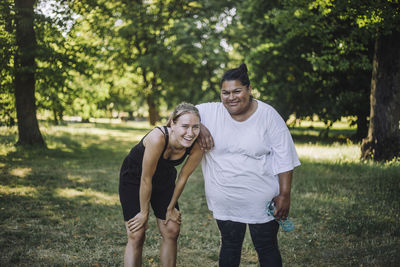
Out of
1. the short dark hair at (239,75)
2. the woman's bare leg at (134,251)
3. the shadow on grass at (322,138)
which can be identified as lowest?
the shadow on grass at (322,138)

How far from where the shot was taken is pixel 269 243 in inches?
124

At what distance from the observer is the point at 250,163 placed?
3.07 meters

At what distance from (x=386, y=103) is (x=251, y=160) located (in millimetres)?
7915

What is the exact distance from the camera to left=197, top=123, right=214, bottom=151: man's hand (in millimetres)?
3123

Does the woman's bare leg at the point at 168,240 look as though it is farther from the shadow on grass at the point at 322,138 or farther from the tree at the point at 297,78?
the tree at the point at 297,78

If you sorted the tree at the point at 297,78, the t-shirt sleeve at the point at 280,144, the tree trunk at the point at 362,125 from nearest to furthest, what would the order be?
the t-shirt sleeve at the point at 280,144 → the tree at the point at 297,78 → the tree trunk at the point at 362,125

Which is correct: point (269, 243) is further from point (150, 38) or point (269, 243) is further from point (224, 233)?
point (150, 38)

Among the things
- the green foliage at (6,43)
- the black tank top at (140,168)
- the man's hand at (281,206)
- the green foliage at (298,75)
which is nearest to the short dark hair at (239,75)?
the black tank top at (140,168)

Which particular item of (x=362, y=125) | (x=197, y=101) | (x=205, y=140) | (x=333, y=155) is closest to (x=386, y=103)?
(x=333, y=155)

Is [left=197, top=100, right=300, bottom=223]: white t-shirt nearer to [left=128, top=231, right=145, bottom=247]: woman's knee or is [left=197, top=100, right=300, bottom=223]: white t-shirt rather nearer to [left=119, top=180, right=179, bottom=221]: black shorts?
[left=119, top=180, right=179, bottom=221]: black shorts

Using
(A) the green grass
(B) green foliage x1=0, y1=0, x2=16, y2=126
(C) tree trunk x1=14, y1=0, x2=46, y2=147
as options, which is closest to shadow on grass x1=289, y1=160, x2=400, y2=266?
(A) the green grass

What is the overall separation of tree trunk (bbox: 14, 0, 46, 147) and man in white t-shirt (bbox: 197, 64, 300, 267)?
32.9 feet

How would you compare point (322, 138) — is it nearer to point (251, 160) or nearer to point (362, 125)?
point (362, 125)

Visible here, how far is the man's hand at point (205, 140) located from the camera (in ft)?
10.2
